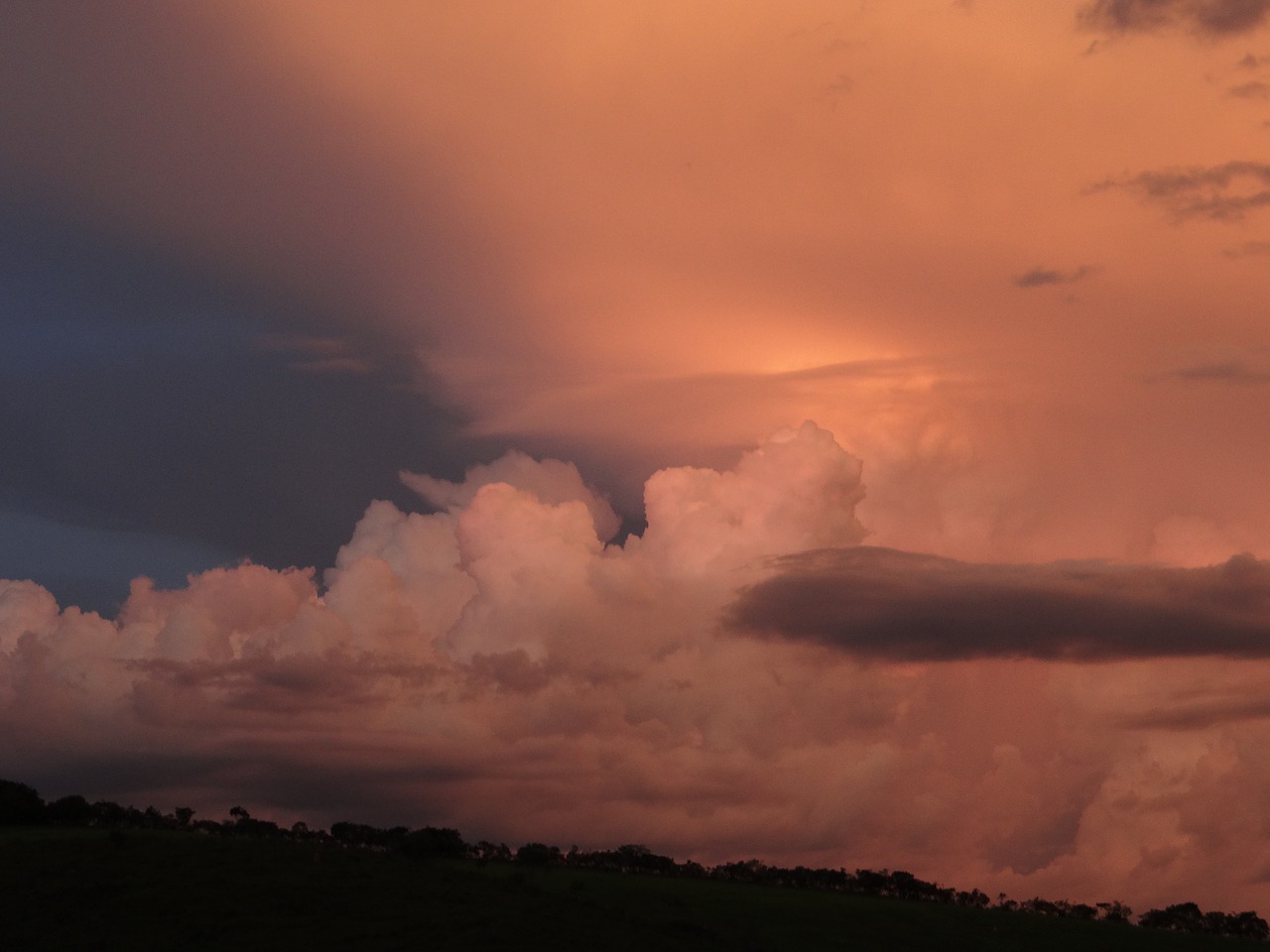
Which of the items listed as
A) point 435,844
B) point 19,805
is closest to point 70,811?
point 19,805

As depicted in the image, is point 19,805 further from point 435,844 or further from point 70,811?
point 435,844

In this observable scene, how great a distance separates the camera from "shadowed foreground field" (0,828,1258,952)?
88.4 m

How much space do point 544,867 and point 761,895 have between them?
17599 mm

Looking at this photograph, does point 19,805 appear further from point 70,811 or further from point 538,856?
point 538,856

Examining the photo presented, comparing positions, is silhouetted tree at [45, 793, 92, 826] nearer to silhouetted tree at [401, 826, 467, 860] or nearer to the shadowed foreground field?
the shadowed foreground field

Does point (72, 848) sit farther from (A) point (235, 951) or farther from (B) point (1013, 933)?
(B) point (1013, 933)

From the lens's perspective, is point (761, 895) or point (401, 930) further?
point (761, 895)

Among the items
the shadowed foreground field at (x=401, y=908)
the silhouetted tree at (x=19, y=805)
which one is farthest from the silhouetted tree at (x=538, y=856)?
the silhouetted tree at (x=19, y=805)

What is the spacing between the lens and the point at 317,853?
105 m

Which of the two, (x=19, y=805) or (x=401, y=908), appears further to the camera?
(x=19, y=805)

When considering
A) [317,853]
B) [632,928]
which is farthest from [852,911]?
[317,853]

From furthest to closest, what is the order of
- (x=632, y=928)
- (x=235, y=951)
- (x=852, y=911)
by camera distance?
(x=852, y=911) < (x=632, y=928) < (x=235, y=951)

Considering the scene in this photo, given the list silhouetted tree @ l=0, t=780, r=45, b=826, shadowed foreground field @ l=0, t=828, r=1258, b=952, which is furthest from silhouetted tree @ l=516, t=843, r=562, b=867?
silhouetted tree @ l=0, t=780, r=45, b=826

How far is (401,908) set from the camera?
306 ft
